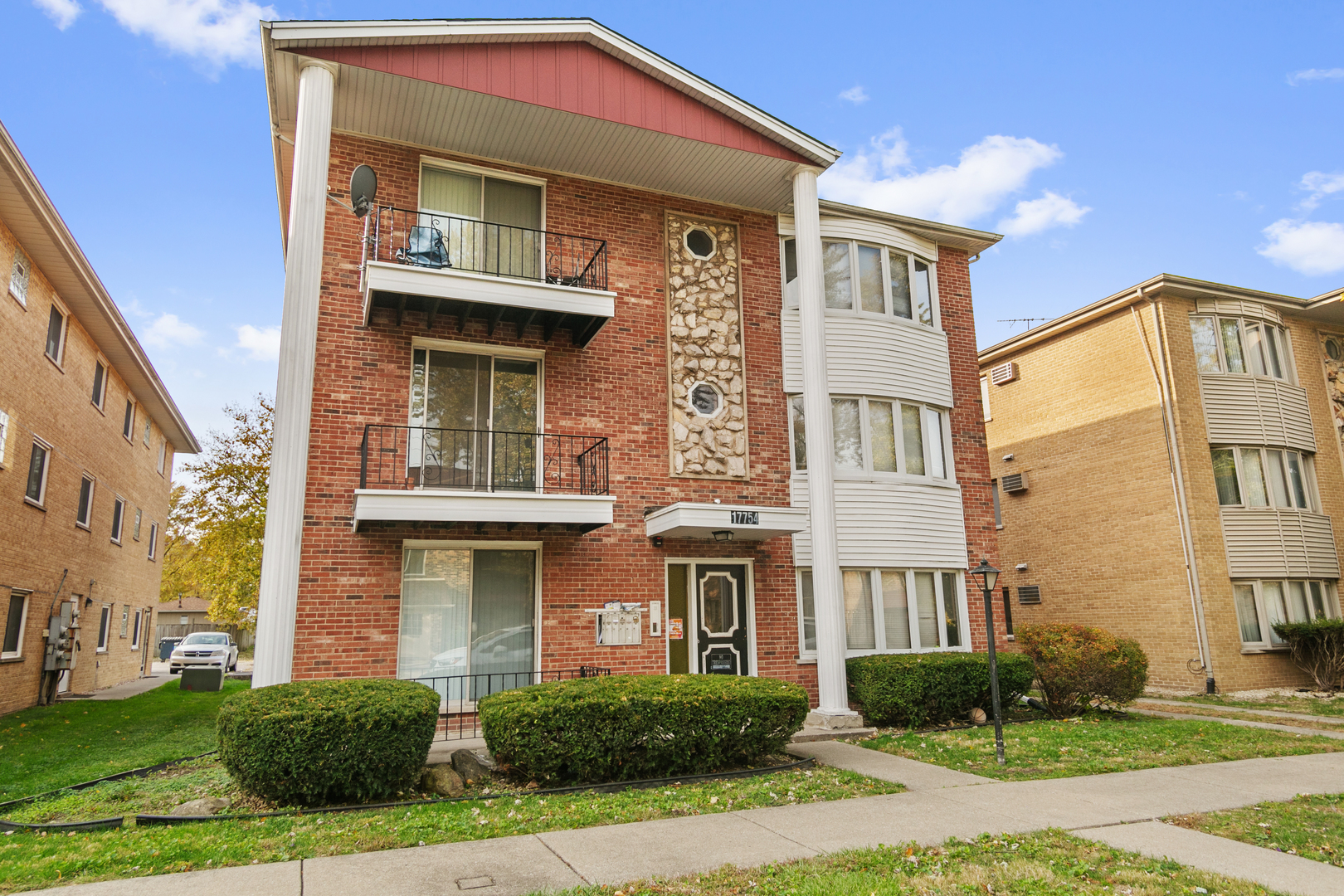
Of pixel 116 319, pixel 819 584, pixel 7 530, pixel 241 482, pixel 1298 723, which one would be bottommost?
pixel 1298 723

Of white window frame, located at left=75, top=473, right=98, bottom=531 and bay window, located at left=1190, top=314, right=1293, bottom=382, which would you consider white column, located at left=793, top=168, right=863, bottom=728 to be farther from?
white window frame, located at left=75, top=473, right=98, bottom=531

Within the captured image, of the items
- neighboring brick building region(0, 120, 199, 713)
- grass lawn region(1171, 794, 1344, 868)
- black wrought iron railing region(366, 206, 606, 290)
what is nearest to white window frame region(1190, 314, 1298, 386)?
grass lawn region(1171, 794, 1344, 868)

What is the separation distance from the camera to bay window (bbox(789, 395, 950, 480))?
1447 cm

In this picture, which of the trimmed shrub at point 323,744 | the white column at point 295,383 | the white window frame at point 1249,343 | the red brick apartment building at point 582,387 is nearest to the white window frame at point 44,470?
the red brick apartment building at point 582,387

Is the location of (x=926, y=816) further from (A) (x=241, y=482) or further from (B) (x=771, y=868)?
(A) (x=241, y=482)

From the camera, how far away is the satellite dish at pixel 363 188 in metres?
11.2

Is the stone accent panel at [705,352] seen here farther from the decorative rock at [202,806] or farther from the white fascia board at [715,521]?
the decorative rock at [202,806]

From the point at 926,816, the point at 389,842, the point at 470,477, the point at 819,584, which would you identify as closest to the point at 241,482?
the point at 470,477

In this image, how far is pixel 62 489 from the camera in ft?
56.5

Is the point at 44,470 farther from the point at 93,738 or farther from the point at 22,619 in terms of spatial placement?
the point at 93,738

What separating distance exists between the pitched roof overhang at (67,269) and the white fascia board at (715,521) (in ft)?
35.9

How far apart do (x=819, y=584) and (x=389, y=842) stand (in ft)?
25.5

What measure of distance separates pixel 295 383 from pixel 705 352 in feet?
20.9

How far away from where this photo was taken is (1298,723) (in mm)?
12781
